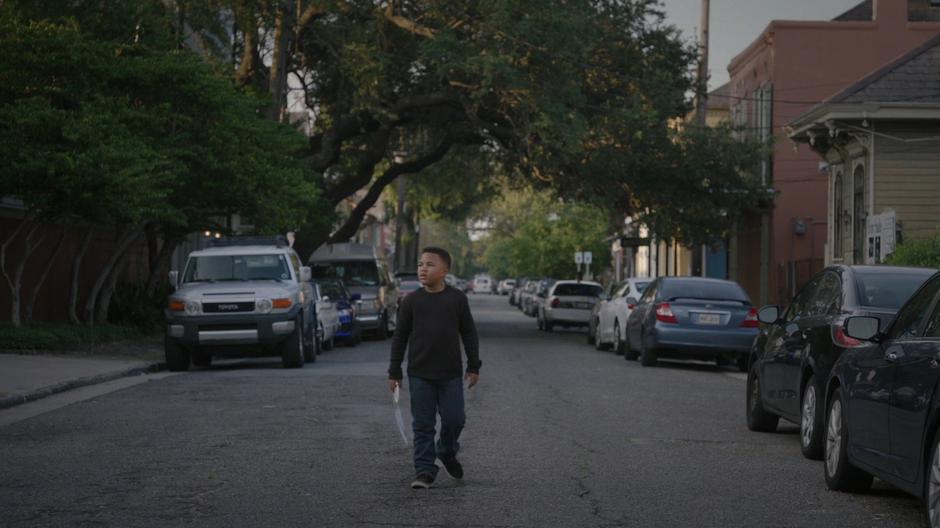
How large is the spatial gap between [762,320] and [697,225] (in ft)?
90.4

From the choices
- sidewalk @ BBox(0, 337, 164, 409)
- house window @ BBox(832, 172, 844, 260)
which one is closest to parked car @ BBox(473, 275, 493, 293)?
house window @ BBox(832, 172, 844, 260)

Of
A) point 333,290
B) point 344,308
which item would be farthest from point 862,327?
point 333,290

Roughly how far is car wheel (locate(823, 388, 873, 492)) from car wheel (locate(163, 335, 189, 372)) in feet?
47.2

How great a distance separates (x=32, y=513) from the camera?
29.3 ft

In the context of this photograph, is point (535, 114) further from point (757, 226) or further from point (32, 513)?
point (32, 513)

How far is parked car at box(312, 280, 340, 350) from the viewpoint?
2925 centimetres

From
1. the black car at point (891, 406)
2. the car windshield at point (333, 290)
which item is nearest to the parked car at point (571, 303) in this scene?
the car windshield at point (333, 290)

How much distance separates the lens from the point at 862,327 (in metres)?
9.38

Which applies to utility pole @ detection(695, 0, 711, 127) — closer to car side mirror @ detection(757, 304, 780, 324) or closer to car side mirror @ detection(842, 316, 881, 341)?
car side mirror @ detection(757, 304, 780, 324)

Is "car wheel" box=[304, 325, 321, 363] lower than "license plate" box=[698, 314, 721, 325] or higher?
lower

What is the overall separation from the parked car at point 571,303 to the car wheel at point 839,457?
3235 cm

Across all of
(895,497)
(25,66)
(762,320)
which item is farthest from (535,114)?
(895,497)

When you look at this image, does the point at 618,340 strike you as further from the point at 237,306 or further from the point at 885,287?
the point at 885,287

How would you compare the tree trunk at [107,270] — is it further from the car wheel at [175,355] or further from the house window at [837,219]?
the house window at [837,219]
